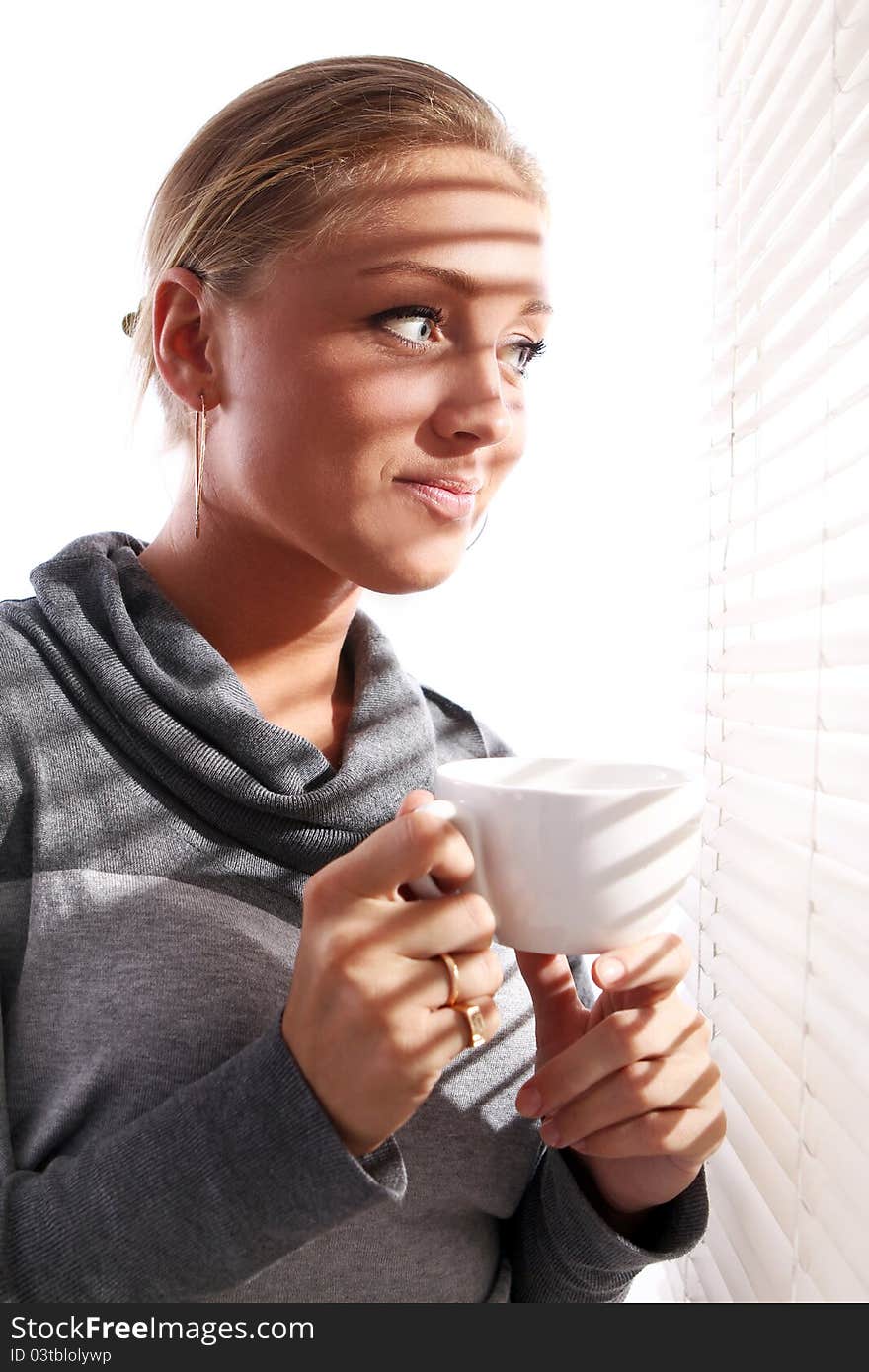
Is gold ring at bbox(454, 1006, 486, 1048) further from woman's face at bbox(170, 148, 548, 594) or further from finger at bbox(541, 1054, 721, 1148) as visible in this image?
woman's face at bbox(170, 148, 548, 594)

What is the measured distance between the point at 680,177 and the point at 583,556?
1.94 ft

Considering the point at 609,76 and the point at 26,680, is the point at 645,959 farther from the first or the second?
the point at 609,76

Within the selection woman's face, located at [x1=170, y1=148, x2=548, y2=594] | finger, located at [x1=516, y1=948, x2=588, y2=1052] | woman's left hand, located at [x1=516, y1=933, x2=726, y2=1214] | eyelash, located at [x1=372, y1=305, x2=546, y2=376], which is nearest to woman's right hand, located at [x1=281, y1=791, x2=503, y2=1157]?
woman's left hand, located at [x1=516, y1=933, x2=726, y2=1214]

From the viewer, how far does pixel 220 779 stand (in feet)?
2.86

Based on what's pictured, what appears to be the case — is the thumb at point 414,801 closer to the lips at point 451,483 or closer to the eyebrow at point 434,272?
the lips at point 451,483

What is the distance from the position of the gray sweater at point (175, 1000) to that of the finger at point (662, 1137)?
103 millimetres

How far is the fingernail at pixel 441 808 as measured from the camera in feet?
2.03

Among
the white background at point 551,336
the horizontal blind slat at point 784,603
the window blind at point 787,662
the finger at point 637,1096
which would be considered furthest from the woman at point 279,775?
the white background at point 551,336

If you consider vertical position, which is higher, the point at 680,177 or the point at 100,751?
the point at 680,177

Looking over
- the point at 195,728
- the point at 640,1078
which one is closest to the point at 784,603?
the point at 640,1078

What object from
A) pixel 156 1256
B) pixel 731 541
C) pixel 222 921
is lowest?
pixel 156 1256

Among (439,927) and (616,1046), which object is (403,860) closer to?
(439,927)

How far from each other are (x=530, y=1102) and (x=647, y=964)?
0.15 m

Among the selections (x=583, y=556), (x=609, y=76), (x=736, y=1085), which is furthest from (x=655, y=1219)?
(x=609, y=76)
